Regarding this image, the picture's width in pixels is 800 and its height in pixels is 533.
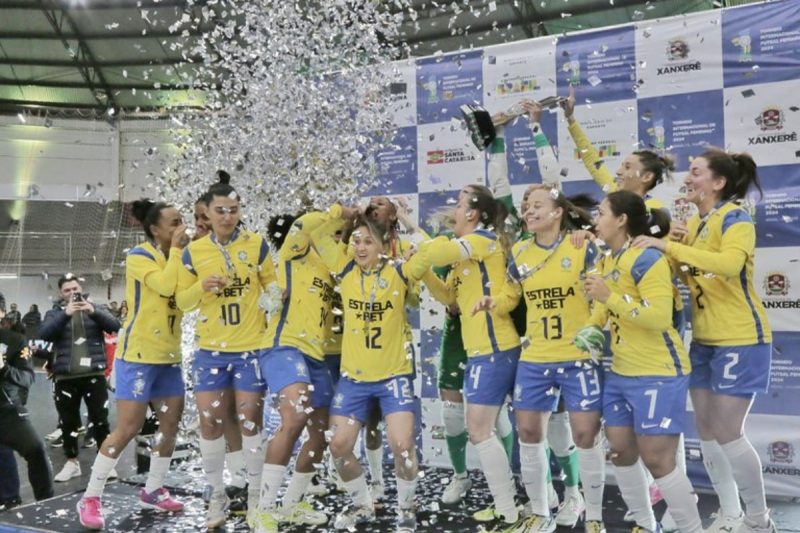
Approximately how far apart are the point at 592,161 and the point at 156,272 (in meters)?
2.59

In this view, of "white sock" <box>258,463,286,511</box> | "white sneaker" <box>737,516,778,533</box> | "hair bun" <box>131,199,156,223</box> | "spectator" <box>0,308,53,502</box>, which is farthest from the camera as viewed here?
"spectator" <box>0,308,53,502</box>

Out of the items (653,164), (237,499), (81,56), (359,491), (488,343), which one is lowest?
(237,499)

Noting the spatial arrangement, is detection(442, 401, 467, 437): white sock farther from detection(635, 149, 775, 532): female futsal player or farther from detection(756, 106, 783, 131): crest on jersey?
detection(756, 106, 783, 131): crest on jersey

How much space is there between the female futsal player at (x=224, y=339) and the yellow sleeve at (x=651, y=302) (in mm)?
1946

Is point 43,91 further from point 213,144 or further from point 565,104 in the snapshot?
point 565,104

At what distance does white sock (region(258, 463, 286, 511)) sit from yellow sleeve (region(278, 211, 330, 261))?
3.74ft

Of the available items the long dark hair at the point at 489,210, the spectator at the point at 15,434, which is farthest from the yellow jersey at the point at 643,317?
the spectator at the point at 15,434

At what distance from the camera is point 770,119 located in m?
4.45

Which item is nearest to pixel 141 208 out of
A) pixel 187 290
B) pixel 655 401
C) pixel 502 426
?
pixel 187 290

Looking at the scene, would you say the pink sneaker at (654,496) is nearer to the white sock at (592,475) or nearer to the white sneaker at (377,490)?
the white sock at (592,475)

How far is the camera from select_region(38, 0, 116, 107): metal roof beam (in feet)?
58.4

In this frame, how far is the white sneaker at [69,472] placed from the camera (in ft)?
19.1

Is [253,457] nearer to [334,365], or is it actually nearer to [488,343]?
[334,365]

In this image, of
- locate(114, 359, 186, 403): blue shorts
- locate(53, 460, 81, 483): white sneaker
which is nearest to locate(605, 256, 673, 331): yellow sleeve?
locate(114, 359, 186, 403): blue shorts
